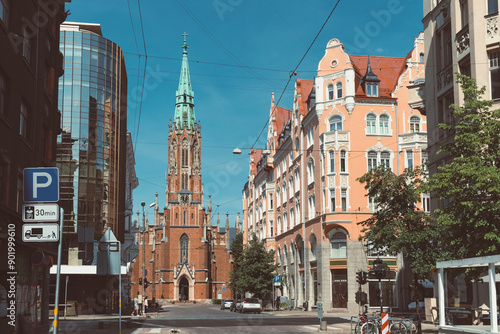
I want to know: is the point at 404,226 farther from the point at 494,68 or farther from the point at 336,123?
the point at 336,123

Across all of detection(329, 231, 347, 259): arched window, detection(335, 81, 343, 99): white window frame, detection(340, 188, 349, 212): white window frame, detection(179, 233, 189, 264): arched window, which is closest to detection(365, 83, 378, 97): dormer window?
detection(335, 81, 343, 99): white window frame

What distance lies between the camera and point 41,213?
406 inches

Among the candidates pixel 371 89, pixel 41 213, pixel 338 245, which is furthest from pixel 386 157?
pixel 41 213

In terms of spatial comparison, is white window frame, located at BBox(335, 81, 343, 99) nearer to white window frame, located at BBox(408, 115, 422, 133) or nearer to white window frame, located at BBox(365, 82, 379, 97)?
white window frame, located at BBox(365, 82, 379, 97)

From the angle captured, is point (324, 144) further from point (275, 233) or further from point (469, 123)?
point (469, 123)

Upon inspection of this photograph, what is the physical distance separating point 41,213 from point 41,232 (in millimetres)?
312

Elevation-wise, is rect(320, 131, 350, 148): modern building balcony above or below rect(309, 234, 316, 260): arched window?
above

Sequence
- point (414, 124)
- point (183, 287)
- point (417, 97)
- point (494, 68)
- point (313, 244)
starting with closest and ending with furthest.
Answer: point (494, 68) → point (417, 97) → point (414, 124) → point (313, 244) → point (183, 287)

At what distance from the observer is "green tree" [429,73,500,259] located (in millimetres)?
16406

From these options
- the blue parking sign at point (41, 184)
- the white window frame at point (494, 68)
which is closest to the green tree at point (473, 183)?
the white window frame at point (494, 68)

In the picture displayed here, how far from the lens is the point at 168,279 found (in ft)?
378

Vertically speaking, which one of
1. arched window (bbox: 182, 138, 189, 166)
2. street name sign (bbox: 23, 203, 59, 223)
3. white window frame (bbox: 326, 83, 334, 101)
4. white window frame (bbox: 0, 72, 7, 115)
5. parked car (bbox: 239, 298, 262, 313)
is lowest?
parked car (bbox: 239, 298, 262, 313)

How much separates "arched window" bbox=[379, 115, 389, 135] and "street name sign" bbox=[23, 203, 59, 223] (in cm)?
4183

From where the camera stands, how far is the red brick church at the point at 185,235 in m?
115
